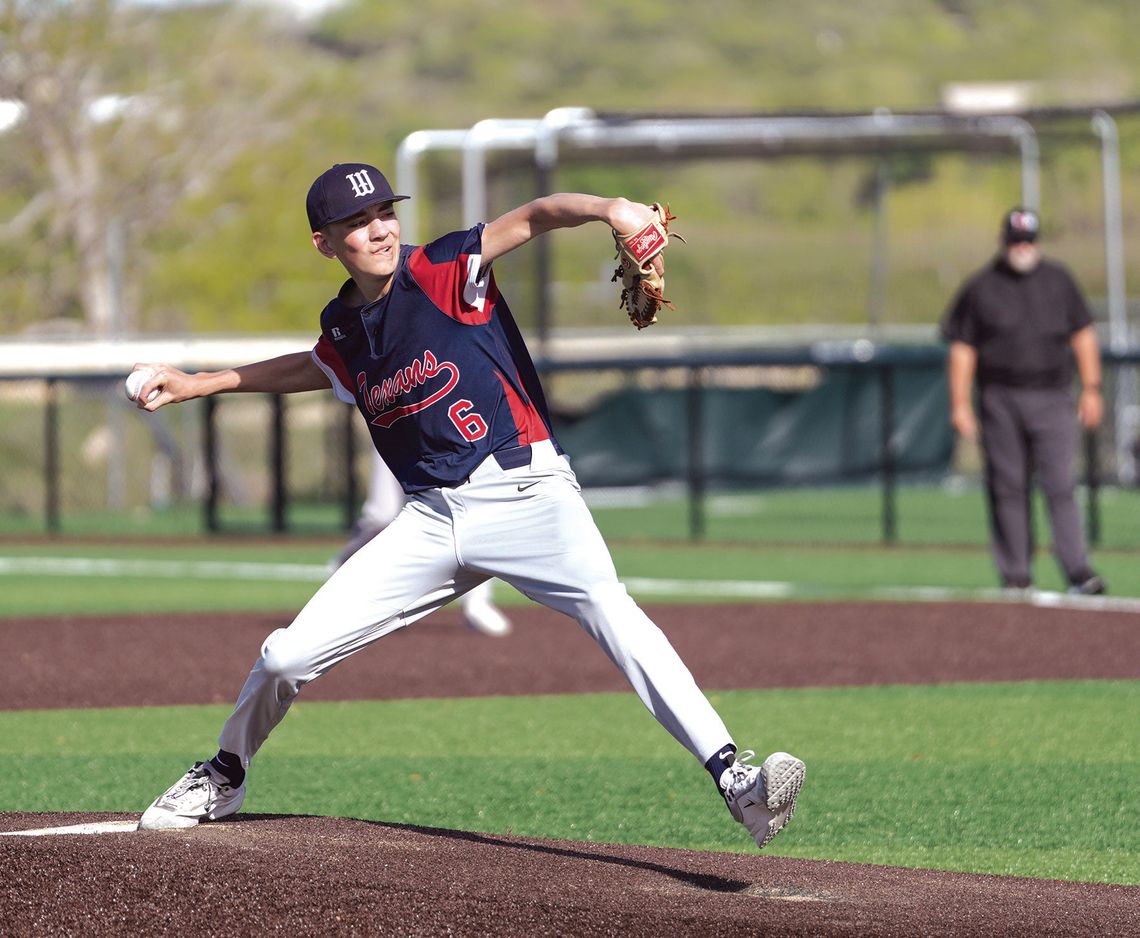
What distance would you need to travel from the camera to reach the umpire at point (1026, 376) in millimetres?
11508

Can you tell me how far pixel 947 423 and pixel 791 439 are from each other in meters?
2.07

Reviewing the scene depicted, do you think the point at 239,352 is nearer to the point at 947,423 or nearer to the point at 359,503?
the point at 359,503

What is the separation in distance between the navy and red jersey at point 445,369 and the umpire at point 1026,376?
6.79m

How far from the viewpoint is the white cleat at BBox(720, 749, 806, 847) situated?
15.2 ft

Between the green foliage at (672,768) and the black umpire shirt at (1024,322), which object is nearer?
the green foliage at (672,768)

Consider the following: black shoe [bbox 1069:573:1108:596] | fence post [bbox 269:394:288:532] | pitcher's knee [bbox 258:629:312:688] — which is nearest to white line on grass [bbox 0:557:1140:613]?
black shoe [bbox 1069:573:1108:596]

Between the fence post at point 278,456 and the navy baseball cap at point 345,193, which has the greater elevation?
the navy baseball cap at point 345,193

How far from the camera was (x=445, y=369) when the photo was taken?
507cm

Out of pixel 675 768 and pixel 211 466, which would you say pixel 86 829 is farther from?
pixel 211 466

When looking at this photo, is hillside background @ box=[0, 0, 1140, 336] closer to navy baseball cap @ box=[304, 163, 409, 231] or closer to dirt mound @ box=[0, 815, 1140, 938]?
navy baseball cap @ box=[304, 163, 409, 231]

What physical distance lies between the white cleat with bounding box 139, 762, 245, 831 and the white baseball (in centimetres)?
107

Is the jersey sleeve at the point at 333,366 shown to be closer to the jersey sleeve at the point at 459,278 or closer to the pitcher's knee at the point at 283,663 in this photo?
the jersey sleeve at the point at 459,278

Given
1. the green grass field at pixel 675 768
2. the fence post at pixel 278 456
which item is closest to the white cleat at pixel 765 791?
the green grass field at pixel 675 768

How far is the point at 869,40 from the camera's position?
123312 millimetres
